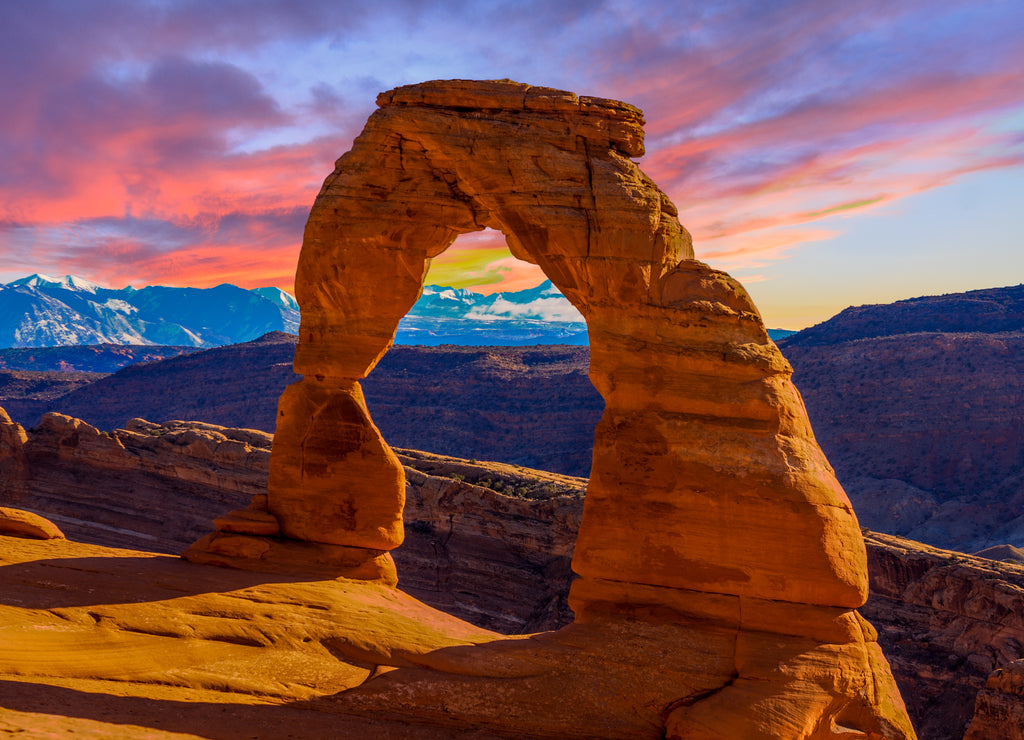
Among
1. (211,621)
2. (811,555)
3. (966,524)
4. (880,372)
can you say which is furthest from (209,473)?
(880,372)

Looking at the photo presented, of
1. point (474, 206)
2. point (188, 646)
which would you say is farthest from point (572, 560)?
point (474, 206)

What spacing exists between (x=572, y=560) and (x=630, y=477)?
200cm

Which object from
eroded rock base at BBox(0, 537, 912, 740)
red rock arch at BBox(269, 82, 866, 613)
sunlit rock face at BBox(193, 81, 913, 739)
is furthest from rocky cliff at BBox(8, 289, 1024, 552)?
eroded rock base at BBox(0, 537, 912, 740)

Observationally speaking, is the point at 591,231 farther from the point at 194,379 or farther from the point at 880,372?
the point at 194,379

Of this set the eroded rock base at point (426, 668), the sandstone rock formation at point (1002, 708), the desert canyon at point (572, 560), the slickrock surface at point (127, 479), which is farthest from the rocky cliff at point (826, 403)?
the eroded rock base at point (426, 668)

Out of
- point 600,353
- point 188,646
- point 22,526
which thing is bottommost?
point 188,646

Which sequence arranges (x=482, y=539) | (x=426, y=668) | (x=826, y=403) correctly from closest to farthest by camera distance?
1. (x=426, y=668)
2. (x=482, y=539)
3. (x=826, y=403)

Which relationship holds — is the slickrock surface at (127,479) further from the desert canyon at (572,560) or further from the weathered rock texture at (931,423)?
the weathered rock texture at (931,423)

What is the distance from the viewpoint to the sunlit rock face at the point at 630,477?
1154 centimetres

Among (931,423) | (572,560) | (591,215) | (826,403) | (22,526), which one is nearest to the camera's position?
(591,215)

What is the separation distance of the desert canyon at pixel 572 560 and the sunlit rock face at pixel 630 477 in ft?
0.12

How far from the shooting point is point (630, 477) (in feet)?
42.1

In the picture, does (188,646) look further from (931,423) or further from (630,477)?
(931,423)

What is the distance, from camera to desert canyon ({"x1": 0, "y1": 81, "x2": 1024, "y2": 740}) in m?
11.1
